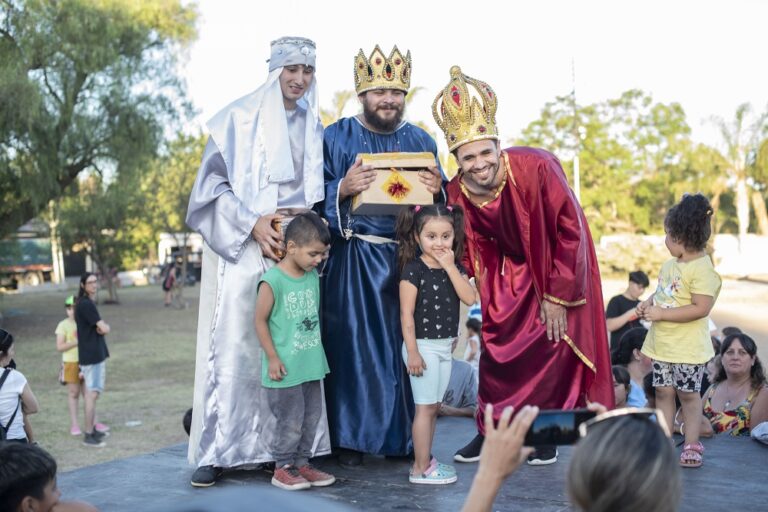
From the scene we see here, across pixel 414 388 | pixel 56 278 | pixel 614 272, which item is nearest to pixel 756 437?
pixel 414 388

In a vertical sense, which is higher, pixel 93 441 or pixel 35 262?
pixel 35 262

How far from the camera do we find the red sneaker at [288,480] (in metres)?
4.11

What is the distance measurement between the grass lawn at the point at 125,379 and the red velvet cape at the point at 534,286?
6.30m

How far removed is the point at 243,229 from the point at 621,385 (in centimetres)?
297

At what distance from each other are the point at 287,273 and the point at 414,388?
2.75 ft

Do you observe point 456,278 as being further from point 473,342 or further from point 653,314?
point 473,342

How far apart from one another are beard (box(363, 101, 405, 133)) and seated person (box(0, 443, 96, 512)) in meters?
2.58

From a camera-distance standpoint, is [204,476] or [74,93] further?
[74,93]

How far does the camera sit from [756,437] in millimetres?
4914

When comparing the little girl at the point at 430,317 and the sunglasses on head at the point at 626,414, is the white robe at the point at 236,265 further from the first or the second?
the sunglasses on head at the point at 626,414

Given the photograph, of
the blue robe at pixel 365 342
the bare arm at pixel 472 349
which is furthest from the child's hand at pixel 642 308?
the bare arm at pixel 472 349

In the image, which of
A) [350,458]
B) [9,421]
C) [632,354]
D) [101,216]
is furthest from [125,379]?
[350,458]

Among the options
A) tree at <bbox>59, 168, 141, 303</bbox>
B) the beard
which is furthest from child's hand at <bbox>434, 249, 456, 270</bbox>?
tree at <bbox>59, 168, 141, 303</bbox>

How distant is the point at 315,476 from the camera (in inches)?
167
